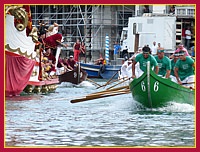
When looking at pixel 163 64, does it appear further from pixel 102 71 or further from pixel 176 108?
pixel 102 71

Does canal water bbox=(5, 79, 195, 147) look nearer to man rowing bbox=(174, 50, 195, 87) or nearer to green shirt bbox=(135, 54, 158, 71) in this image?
man rowing bbox=(174, 50, 195, 87)

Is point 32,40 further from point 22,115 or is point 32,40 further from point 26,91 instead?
point 22,115

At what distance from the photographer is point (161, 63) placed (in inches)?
752

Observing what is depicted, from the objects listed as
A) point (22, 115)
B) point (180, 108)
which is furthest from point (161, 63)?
point (22, 115)

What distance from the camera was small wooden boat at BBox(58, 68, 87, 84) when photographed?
32250mm

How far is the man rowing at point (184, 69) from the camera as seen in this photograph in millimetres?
18703

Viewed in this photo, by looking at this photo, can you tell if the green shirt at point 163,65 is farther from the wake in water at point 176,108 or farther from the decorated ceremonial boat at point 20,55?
the decorated ceremonial boat at point 20,55

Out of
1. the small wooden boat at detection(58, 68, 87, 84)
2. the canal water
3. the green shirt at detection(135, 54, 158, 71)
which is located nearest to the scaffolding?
the small wooden boat at detection(58, 68, 87, 84)

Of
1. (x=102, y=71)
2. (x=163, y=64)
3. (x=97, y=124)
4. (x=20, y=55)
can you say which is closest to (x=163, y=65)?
(x=163, y=64)

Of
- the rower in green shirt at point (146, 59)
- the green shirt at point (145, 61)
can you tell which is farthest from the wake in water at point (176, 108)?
the green shirt at point (145, 61)

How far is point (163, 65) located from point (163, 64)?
5 centimetres

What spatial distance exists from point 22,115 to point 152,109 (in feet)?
11.2

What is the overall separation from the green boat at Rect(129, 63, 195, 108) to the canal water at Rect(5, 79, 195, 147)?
0.19 metres

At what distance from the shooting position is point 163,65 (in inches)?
753
